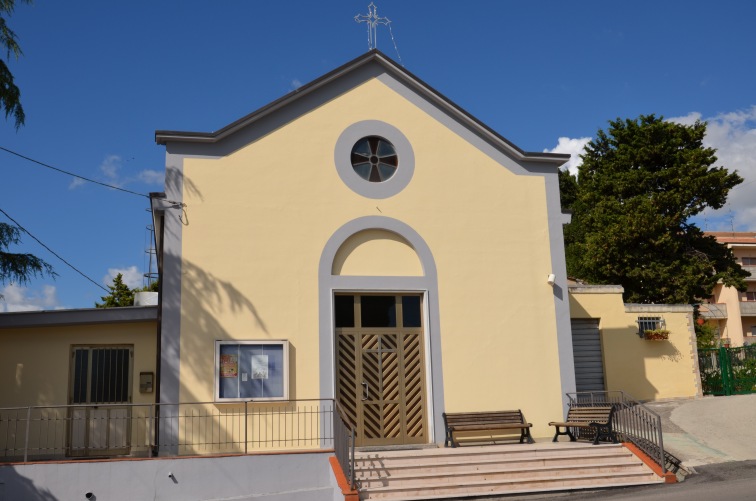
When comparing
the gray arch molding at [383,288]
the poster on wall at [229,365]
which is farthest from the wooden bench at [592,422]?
the poster on wall at [229,365]

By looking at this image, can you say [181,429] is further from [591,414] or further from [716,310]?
[716,310]

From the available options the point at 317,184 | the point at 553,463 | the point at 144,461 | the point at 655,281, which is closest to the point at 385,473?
the point at 553,463

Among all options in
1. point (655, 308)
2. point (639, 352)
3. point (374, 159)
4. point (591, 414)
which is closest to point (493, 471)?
point (591, 414)

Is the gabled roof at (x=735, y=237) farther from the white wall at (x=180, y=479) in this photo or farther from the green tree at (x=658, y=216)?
the white wall at (x=180, y=479)

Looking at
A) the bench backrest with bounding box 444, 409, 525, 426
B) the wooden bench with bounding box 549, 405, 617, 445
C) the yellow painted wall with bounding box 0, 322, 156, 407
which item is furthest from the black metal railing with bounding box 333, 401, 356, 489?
the yellow painted wall with bounding box 0, 322, 156, 407

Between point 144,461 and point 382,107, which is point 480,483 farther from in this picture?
point 382,107

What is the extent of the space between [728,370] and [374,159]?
1319cm

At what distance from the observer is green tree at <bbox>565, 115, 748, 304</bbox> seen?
29.0m

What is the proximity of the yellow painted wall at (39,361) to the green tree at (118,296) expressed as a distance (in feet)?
67.7

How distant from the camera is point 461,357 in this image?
15.0 meters

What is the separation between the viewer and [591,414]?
1463cm

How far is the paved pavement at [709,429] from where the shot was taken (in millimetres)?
13930

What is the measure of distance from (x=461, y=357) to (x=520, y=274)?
7.41 feet

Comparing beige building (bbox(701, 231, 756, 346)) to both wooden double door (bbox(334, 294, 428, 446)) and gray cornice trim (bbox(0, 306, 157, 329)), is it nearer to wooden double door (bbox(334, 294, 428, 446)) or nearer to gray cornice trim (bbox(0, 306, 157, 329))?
wooden double door (bbox(334, 294, 428, 446))
